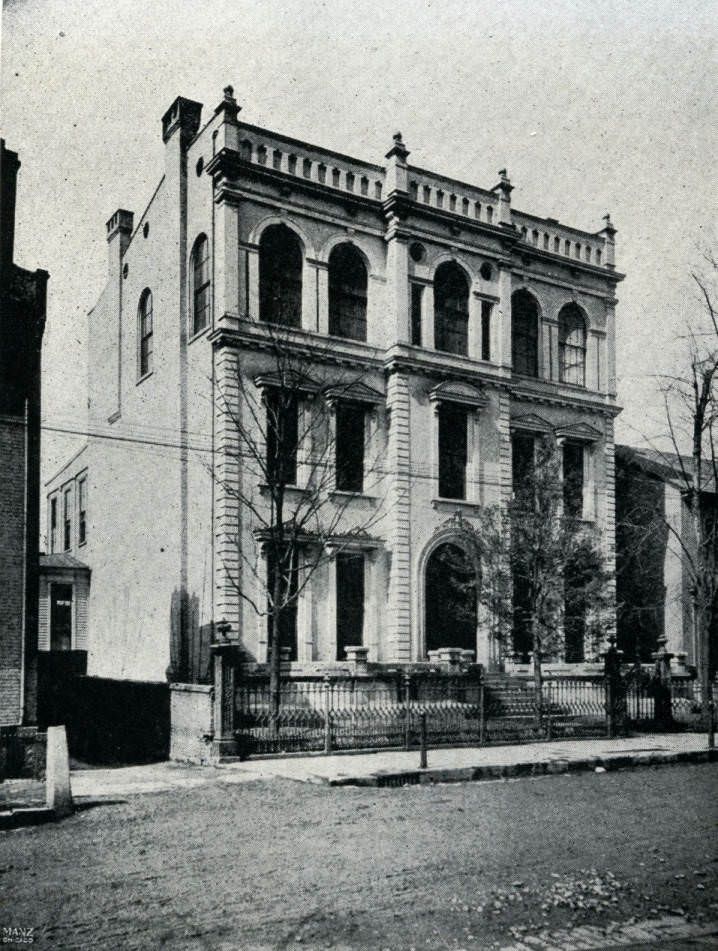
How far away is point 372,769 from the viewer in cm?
1423

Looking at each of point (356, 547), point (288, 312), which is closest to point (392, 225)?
point (288, 312)

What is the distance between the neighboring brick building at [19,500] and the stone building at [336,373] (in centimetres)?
782

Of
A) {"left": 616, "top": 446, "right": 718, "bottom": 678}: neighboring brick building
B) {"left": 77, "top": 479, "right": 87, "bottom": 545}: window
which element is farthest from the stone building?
{"left": 77, "top": 479, "right": 87, "bottom": 545}: window

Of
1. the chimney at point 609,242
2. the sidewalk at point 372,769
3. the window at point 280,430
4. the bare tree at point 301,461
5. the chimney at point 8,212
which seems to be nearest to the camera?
the chimney at point 8,212

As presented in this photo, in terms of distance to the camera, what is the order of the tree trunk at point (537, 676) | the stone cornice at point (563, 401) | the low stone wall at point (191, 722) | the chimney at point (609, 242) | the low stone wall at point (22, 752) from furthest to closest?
the chimney at point (609, 242)
the stone cornice at point (563, 401)
the tree trunk at point (537, 676)
the low stone wall at point (191, 722)
the low stone wall at point (22, 752)

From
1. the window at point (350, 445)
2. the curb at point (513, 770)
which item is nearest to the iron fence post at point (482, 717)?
the curb at point (513, 770)

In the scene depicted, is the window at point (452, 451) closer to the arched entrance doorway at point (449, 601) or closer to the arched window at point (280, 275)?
the arched entrance doorway at point (449, 601)

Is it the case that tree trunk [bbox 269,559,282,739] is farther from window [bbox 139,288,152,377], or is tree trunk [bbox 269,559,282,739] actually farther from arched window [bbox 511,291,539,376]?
arched window [bbox 511,291,539,376]

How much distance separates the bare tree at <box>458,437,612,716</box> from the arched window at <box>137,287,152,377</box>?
11.2m

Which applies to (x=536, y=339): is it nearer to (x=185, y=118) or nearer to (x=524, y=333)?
(x=524, y=333)

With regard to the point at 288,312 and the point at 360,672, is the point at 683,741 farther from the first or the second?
the point at 288,312

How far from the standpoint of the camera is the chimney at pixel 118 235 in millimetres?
30891

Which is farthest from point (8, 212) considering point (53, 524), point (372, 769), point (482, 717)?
point (53, 524)

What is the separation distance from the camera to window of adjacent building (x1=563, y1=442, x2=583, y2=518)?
93.9ft
